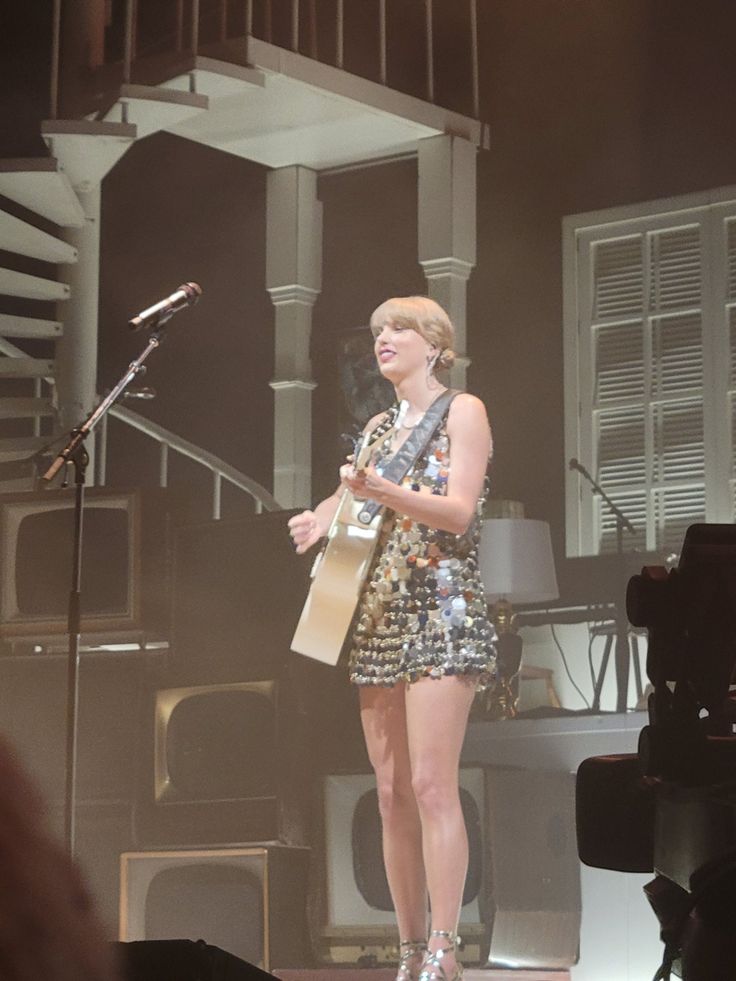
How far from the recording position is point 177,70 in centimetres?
557

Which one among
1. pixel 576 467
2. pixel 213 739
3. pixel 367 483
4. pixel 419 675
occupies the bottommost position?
pixel 213 739

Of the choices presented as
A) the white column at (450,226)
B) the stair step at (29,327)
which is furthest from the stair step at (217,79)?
the stair step at (29,327)

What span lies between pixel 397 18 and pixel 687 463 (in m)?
2.05

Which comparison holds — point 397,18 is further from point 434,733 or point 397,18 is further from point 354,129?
point 434,733

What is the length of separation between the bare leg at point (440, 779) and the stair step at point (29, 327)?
332 cm

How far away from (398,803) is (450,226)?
114 inches

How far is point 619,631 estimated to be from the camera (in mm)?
4789

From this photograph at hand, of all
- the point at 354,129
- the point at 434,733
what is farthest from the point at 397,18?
the point at 434,733

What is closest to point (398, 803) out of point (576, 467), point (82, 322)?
point (576, 467)

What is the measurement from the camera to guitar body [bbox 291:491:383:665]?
9.54ft

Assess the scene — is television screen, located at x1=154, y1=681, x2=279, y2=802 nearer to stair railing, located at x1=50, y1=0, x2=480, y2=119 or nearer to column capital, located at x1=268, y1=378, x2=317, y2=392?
column capital, located at x1=268, y1=378, x2=317, y2=392

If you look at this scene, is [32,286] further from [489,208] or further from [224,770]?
[224,770]

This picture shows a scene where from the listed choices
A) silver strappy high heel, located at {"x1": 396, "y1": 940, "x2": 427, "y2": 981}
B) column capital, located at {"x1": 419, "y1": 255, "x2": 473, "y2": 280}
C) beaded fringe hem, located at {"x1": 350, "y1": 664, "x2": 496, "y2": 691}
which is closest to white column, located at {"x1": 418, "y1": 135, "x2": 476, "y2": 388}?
column capital, located at {"x1": 419, "y1": 255, "x2": 473, "y2": 280}

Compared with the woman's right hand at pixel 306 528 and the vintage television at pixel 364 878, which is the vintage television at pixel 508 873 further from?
the woman's right hand at pixel 306 528
